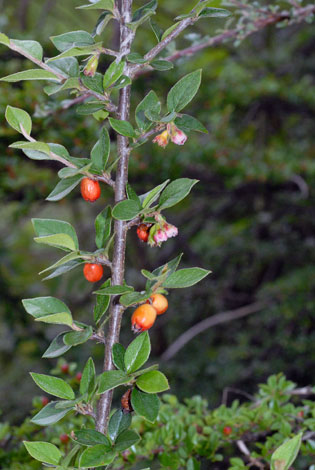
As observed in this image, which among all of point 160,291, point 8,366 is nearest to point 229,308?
point 8,366

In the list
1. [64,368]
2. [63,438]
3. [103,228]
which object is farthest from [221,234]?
[103,228]

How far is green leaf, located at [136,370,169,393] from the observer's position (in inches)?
16.7

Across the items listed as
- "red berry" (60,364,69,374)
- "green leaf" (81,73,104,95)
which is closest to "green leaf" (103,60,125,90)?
"green leaf" (81,73,104,95)

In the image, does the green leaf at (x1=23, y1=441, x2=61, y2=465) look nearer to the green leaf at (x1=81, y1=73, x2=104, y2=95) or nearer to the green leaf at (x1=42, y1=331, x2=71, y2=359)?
the green leaf at (x1=42, y1=331, x2=71, y2=359)

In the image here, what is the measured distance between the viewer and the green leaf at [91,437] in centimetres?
44

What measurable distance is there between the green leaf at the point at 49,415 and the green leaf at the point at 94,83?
0.30 metres

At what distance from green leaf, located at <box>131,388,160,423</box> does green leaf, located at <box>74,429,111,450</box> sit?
4 centimetres

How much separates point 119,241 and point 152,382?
0.14 metres

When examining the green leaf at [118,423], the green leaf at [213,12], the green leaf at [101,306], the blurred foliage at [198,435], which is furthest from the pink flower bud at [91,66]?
the blurred foliage at [198,435]

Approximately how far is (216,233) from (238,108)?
0.59 m

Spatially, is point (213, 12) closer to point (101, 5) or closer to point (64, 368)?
point (101, 5)

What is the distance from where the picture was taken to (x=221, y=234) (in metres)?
2.35

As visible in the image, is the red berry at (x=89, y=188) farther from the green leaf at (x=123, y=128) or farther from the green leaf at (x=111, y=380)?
the green leaf at (x=111, y=380)

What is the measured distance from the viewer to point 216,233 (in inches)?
94.6
